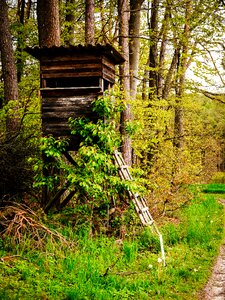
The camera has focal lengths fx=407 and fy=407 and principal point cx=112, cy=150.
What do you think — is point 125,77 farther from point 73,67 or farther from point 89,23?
point 73,67

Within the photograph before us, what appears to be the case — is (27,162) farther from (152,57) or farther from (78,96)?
(152,57)

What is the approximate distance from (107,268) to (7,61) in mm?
9608

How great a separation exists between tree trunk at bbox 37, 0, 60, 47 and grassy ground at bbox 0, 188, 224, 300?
482 centimetres

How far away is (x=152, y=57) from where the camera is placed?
1681cm

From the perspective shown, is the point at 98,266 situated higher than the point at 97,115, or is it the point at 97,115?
the point at 97,115

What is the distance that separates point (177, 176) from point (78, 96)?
5.03 m

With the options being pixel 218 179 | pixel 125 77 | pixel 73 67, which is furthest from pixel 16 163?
pixel 218 179

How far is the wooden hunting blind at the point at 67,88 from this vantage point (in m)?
8.97

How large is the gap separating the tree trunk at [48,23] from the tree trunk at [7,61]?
11.9 feet

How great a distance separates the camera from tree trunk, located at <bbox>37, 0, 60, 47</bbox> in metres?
10.1

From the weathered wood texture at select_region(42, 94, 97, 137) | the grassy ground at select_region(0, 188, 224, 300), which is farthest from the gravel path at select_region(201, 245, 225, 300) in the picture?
the weathered wood texture at select_region(42, 94, 97, 137)

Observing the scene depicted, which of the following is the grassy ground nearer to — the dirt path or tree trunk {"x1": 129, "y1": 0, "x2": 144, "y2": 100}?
the dirt path

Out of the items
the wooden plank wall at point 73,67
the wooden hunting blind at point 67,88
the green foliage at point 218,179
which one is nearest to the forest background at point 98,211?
the wooden hunting blind at point 67,88

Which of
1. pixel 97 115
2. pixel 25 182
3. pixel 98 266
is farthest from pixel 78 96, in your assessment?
pixel 98 266
